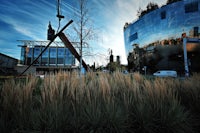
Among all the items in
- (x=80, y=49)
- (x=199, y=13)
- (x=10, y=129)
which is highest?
(x=199, y=13)

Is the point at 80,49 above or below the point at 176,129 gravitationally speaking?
above

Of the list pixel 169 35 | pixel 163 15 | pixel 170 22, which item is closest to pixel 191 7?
pixel 170 22

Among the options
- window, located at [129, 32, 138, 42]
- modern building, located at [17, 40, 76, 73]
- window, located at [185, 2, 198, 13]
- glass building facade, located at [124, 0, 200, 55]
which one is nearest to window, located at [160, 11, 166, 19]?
glass building facade, located at [124, 0, 200, 55]

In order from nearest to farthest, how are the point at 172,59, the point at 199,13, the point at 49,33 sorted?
the point at 49,33 → the point at 199,13 → the point at 172,59

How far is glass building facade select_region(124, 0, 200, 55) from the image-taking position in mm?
26734

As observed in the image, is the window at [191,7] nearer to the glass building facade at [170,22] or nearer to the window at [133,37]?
the glass building facade at [170,22]

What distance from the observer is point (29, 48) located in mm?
39969

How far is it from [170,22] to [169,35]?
385cm

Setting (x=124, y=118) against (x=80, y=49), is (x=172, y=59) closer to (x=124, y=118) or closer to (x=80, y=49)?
(x=80, y=49)

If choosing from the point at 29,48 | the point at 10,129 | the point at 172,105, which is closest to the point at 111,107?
the point at 172,105

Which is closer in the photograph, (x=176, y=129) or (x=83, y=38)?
(x=176, y=129)

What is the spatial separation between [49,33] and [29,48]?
4300cm

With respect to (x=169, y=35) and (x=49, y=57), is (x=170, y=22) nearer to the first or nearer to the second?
(x=169, y=35)

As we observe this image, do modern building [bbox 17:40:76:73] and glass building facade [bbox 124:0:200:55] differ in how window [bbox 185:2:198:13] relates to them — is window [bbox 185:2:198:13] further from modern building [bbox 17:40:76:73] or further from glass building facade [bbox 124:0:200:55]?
modern building [bbox 17:40:76:73]
